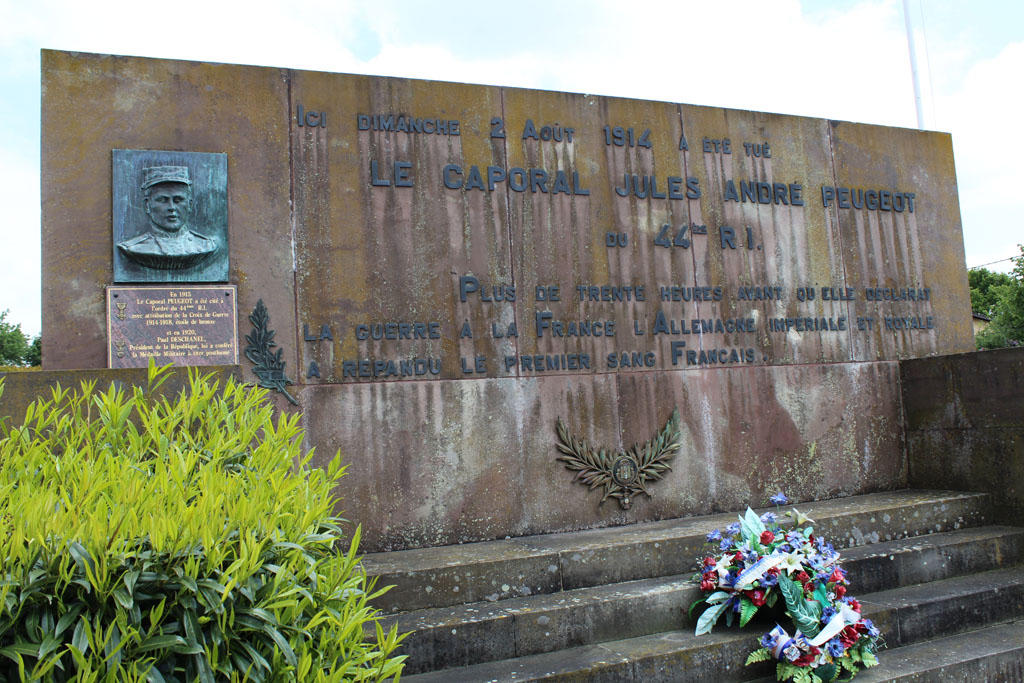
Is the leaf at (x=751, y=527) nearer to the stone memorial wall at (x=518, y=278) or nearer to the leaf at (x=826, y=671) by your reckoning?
the leaf at (x=826, y=671)

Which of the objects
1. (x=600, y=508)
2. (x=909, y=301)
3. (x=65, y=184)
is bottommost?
(x=600, y=508)

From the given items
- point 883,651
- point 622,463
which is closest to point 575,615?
point 622,463

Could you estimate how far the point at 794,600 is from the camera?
390cm

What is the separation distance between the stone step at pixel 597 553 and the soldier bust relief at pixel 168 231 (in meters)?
2.27

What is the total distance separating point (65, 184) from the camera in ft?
15.3

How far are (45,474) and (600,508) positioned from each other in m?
3.69

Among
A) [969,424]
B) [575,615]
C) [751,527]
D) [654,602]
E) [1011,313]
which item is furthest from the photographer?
[1011,313]

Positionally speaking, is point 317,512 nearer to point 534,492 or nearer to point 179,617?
point 179,617

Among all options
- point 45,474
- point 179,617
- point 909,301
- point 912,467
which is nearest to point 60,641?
point 179,617

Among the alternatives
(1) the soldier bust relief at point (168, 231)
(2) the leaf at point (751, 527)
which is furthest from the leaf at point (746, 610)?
(1) the soldier bust relief at point (168, 231)

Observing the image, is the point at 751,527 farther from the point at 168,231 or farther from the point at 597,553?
the point at 168,231

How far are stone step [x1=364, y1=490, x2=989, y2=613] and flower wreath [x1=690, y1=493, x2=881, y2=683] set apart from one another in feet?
1.51

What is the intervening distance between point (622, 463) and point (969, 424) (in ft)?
9.35

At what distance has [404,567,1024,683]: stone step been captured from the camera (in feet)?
12.1
